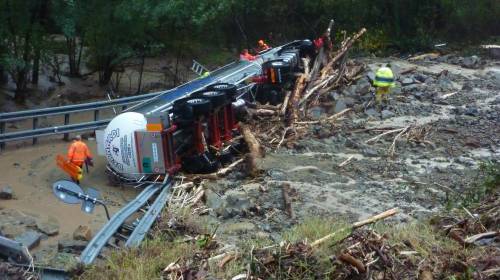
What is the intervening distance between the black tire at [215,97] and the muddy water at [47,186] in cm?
214

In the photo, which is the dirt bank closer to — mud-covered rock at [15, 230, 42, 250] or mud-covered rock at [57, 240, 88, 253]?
mud-covered rock at [15, 230, 42, 250]

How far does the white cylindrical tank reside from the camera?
511 inches

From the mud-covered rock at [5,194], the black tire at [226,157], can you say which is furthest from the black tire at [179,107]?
the mud-covered rock at [5,194]

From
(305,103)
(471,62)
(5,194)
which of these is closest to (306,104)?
(305,103)

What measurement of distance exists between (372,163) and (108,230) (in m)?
5.90

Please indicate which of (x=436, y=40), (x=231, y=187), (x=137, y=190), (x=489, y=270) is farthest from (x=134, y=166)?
(x=436, y=40)

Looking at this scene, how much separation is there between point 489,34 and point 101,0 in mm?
16285

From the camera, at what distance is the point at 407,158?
557 inches

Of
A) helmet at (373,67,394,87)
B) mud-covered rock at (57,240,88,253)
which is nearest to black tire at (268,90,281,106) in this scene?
helmet at (373,67,394,87)

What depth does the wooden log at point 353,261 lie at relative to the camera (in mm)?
6625

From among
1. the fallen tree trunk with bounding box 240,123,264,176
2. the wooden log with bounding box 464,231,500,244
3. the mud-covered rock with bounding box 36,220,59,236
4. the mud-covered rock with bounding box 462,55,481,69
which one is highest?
the wooden log with bounding box 464,231,500,244

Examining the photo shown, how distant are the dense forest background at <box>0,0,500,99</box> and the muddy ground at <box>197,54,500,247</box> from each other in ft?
19.8

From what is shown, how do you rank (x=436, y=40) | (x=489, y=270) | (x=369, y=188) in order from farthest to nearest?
1. (x=436, y=40)
2. (x=369, y=188)
3. (x=489, y=270)

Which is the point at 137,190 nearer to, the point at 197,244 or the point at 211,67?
the point at 197,244
